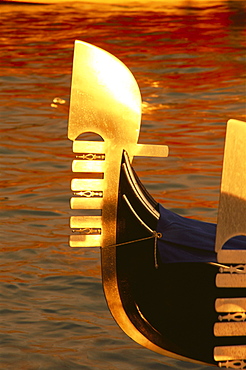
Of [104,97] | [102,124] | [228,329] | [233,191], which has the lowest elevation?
[228,329]

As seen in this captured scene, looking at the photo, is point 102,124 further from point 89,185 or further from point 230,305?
point 230,305

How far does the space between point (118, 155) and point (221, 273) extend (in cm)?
70

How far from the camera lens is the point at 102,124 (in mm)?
4047

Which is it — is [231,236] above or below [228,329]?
above

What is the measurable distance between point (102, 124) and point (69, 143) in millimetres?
5844

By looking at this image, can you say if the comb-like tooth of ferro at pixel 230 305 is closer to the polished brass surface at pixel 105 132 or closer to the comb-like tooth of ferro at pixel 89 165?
the polished brass surface at pixel 105 132

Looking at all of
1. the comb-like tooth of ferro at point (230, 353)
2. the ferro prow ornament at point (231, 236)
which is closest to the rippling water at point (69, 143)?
the comb-like tooth of ferro at point (230, 353)

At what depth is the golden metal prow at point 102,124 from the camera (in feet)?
13.1

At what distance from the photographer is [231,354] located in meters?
3.85

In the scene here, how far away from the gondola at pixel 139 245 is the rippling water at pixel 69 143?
0.78 meters

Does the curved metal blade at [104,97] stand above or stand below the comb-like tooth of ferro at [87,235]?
above

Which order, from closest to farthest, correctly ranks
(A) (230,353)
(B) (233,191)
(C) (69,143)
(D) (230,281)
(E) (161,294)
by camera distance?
(B) (233,191)
(D) (230,281)
(A) (230,353)
(E) (161,294)
(C) (69,143)

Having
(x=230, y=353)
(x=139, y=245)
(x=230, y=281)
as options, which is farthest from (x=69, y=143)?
(x=230, y=281)

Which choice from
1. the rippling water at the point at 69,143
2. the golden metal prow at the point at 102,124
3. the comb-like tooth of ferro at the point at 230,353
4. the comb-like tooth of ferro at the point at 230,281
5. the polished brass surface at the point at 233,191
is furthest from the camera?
the rippling water at the point at 69,143
